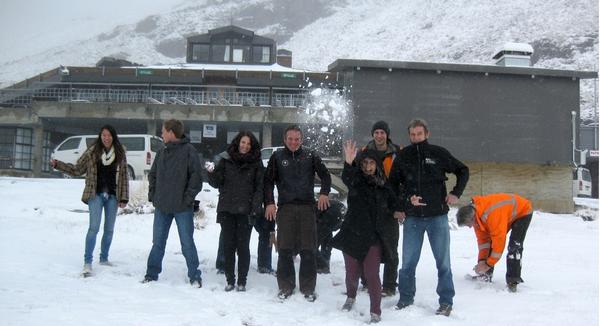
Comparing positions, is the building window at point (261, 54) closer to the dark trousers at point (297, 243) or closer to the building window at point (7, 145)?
the building window at point (7, 145)

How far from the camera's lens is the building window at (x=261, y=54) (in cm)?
3052

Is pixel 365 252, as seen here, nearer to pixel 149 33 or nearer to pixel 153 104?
pixel 153 104

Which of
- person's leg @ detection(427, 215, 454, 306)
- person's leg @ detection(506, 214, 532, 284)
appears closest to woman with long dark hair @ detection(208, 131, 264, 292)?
Result: person's leg @ detection(427, 215, 454, 306)

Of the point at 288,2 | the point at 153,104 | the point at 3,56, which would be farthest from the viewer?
the point at 288,2

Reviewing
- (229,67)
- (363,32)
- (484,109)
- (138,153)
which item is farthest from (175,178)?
(363,32)

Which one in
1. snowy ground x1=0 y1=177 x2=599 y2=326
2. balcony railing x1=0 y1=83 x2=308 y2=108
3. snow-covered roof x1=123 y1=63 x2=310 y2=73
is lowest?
snowy ground x1=0 y1=177 x2=599 y2=326

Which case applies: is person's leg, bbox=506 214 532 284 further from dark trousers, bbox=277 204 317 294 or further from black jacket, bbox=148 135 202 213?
black jacket, bbox=148 135 202 213

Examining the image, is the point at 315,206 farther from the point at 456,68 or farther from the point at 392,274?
the point at 456,68

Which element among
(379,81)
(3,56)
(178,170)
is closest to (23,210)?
(178,170)

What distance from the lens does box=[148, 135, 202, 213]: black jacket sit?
564cm

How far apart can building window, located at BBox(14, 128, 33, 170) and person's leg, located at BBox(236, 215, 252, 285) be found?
24102mm

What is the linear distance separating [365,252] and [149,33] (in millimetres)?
97886

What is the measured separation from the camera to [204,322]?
14.2 ft

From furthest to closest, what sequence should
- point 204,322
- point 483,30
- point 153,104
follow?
point 483,30 → point 153,104 → point 204,322
